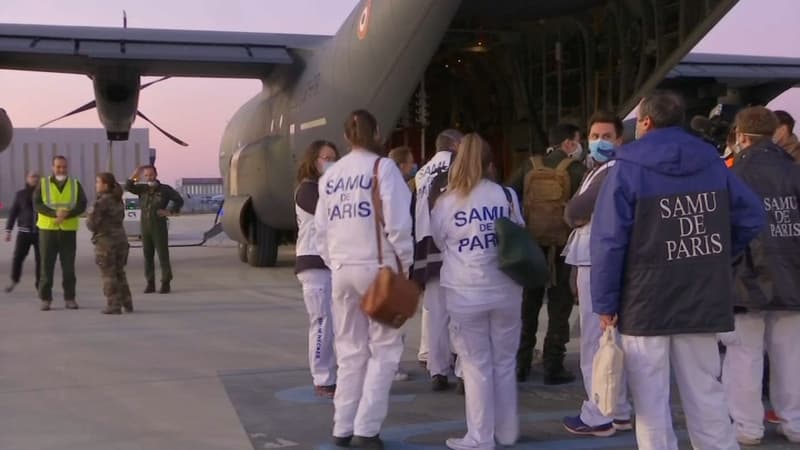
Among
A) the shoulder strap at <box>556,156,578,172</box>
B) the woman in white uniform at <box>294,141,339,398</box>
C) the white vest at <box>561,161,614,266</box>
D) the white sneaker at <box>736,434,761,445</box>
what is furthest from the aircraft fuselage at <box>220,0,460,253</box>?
the white sneaker at <box>736,434,761,445</box>

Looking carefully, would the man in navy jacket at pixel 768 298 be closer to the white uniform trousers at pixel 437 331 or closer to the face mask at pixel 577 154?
the face mask at pixel 577 154

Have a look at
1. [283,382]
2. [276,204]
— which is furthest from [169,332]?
[276,204]

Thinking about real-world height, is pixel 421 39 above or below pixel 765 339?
above

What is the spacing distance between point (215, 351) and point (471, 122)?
→ 8147 mm

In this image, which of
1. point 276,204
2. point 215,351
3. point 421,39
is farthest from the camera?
point 276,204

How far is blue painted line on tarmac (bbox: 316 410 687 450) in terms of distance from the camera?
15.8ft

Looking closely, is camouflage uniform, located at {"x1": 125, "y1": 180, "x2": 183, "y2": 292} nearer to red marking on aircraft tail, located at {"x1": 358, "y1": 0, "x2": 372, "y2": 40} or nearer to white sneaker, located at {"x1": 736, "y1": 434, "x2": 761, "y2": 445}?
red marking on aircraft tail, located at {"x1": 358, "y1": 0, "x2": 372, "y2": 40}

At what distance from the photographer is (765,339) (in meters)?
5.02

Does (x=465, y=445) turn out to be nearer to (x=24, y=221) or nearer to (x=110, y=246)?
(x=110, y=246)

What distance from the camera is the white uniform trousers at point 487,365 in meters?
4.66

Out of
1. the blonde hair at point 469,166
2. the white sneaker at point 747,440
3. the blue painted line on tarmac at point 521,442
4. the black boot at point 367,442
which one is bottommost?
the blue painted line on tarmac at point 521,442

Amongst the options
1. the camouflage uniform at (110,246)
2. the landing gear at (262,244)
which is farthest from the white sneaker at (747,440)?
the landing gear at (262,244)

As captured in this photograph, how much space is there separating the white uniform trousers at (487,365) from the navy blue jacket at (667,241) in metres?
0.94

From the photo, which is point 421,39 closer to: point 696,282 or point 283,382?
point 283,382
